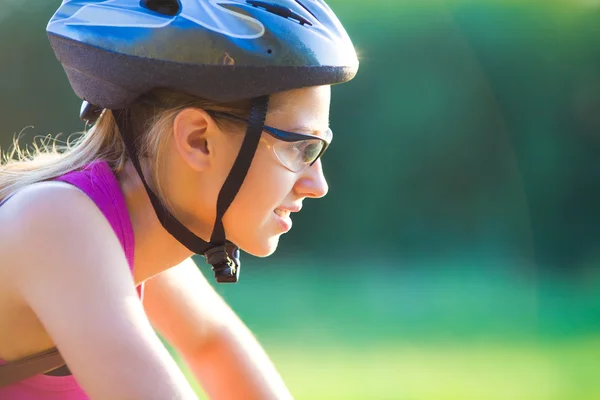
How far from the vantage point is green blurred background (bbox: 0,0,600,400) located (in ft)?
20.5

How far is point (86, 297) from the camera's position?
1669mm

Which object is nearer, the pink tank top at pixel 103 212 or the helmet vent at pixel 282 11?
the pink tank top at pixel 103 212

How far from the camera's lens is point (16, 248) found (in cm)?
176

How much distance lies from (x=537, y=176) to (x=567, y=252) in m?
0.60

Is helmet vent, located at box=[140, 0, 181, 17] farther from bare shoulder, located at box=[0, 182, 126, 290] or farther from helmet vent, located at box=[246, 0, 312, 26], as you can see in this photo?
bare shoulder, located at box=[0, 182, 126, 290]

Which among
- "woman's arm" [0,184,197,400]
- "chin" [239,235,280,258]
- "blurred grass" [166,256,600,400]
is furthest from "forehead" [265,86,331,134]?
"blurred grass" [166,256,600,400]

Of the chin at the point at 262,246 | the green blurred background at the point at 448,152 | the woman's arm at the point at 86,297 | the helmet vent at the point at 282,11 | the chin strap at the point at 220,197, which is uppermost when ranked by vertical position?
the green blurred background at the point at 448,152

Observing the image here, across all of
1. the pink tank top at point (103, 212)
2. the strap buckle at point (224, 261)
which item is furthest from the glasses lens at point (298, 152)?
the pink tank top at point (103, 212)

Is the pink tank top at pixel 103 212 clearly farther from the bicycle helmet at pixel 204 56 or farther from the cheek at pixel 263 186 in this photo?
the cheek at pixel 263 186

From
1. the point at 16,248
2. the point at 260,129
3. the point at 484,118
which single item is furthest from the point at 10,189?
the point at 484,118

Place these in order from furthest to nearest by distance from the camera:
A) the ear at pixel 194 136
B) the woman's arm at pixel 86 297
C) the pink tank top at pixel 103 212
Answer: the ear at pixel 194 136, the pink tank top at pixel 103 212, the woman's arm at pixel 86 297

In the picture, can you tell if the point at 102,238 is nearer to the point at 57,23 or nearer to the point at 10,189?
the point at 10,189

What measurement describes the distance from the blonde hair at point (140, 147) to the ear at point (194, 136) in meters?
0.02

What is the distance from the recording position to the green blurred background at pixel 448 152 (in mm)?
6250
